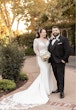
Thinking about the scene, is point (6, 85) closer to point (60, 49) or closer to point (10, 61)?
point (10, 61)

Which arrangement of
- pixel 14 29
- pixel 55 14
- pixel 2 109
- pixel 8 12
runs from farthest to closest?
pixel 14 29, pixel 8 12, pixel 55 14, pixel 2 109

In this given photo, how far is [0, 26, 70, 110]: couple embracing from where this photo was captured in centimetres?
716

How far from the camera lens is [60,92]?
7.52 meters

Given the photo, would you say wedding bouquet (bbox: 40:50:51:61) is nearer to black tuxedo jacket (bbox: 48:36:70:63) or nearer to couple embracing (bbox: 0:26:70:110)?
couple embracing (bbox: 0:26:70:110)

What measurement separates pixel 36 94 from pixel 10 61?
2.17 metres

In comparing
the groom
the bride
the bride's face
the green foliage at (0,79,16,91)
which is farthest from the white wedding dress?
the green foliage at (0,79,16,91)

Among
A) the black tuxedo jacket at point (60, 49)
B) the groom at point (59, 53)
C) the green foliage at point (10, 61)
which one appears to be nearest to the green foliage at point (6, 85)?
the green foliage at point (10, 61)

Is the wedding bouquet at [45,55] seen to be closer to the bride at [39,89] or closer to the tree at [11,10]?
the bride at [39,89]

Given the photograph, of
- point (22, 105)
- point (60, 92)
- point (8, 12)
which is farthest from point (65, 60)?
point (8, 12)

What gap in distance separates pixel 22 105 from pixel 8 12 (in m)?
22.8

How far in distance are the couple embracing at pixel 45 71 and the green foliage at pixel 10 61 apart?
173 centimetres

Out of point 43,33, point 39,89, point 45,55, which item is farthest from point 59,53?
point 39,89

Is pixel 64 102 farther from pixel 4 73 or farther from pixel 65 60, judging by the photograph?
pixel 4 73

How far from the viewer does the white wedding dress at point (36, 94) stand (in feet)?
22.9
